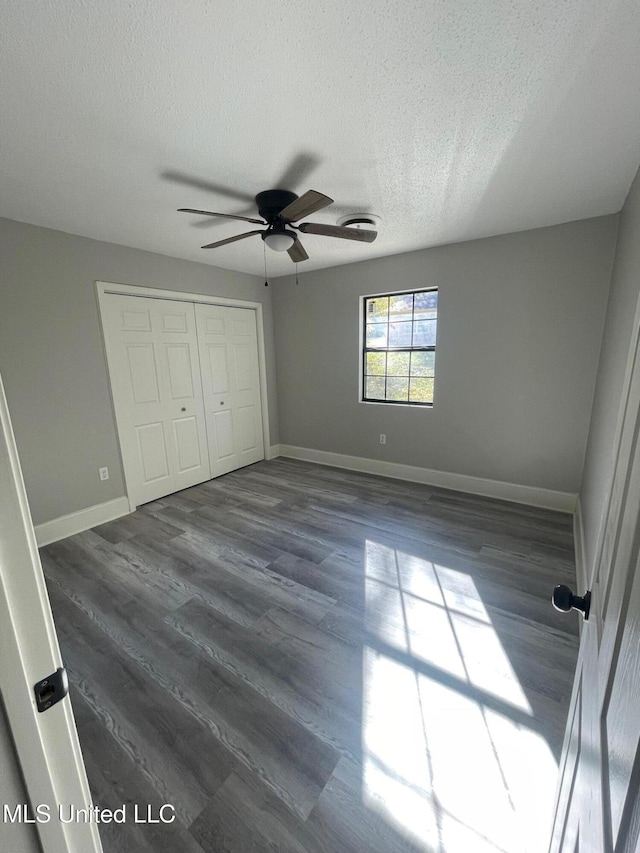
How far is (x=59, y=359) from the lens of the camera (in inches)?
111

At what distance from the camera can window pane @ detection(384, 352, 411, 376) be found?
388 centimetres

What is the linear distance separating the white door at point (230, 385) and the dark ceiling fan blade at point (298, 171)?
2148mm

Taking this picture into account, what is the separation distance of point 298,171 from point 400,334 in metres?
2.24

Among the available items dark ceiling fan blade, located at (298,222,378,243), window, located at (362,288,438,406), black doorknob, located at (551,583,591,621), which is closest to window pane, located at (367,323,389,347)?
window, located at (362,288,438,406)

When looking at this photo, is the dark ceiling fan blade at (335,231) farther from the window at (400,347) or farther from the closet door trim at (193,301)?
the closet door trim at (193,301)

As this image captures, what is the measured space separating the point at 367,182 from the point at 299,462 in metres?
3.43

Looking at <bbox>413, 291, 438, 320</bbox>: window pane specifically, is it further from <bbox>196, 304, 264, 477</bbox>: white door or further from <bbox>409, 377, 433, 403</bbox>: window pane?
<bbox>196, 304, 264, 477</bbox>: white door

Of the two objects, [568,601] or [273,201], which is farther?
[273,201]

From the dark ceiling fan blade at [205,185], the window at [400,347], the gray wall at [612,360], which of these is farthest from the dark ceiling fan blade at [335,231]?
the window at [400,347]

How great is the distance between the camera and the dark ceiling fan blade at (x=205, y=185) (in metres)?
1.97

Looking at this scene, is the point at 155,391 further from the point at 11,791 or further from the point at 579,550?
the point at 579,550

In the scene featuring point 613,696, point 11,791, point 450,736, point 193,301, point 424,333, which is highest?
point 193,301

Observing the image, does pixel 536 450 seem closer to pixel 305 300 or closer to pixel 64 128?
pixel 305 300

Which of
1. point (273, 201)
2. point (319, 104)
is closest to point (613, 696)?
point (319, 104)
